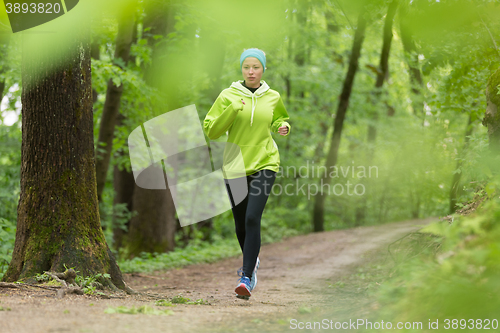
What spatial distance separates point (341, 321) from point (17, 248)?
127 inches

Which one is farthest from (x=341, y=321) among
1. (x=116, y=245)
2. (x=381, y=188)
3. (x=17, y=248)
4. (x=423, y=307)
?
(x=381, y=188)

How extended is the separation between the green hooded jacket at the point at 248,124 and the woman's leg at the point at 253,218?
0.13m

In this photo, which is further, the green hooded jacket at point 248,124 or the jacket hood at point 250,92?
the jacket hood at point 250,92

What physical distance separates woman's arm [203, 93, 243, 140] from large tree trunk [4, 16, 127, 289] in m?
1.34

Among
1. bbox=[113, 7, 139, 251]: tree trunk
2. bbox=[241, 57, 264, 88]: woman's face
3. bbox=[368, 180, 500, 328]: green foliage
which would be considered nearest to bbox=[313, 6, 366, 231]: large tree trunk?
bbox=[113, 7, 139, 251]: tree trunk

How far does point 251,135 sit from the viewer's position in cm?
438

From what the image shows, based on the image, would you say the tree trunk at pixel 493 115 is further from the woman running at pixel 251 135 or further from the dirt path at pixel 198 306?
the woman running at pixel 251 135

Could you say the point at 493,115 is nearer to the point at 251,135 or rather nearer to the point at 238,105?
the point at 251,135

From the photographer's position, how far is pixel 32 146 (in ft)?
14.6

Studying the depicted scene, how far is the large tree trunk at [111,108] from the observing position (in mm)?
8797

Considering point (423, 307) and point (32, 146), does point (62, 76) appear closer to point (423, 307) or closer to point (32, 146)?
point (32, 146)

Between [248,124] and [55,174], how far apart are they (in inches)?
76.9

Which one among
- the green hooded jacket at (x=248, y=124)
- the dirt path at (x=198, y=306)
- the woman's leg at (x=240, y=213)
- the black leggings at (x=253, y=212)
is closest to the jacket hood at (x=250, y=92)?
the green hooded jacket at (x=248, y=124)

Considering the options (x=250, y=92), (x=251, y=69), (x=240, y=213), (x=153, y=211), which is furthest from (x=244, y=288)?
(x=153, y=211)
